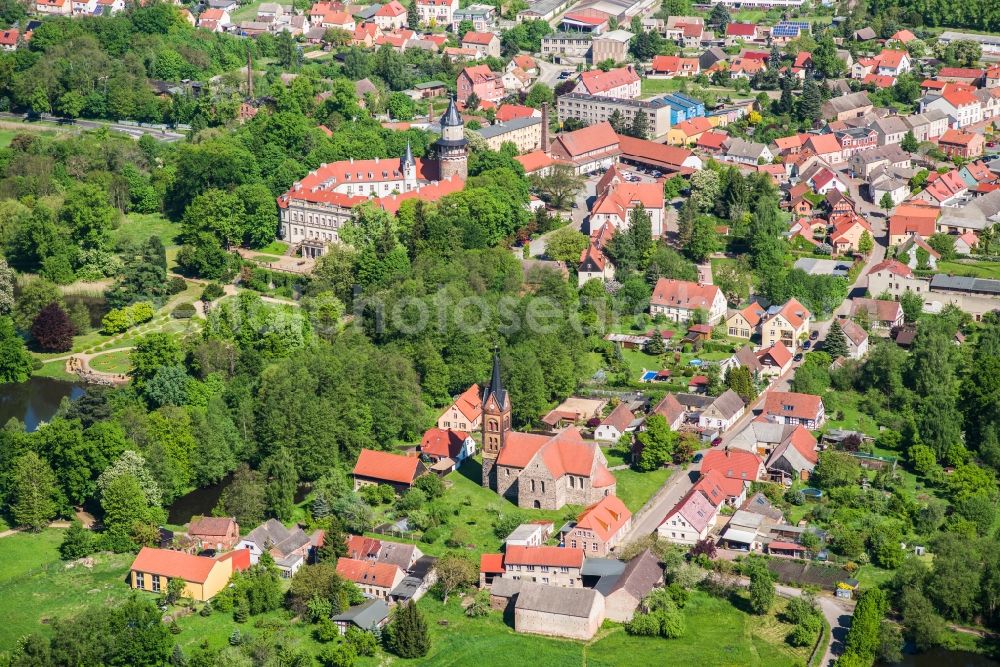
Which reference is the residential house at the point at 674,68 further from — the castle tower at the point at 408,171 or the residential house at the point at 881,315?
the residential house at the point at 881,315

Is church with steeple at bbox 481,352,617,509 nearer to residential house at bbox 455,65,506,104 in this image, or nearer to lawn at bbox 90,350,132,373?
lawn at bbox 90,350,132,373

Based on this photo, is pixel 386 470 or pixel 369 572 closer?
pixel 369 572

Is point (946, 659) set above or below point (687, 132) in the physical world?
below

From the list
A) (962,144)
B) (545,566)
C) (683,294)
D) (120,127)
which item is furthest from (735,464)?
(120,127)

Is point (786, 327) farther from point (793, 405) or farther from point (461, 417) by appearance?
point (461, 417)

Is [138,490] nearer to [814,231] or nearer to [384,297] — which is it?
[384,297]

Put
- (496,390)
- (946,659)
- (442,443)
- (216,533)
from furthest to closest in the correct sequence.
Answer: (442,443) < (496,390) < (216,533) < (946,659)

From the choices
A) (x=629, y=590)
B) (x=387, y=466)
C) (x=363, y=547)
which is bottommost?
(x=629, y=590)

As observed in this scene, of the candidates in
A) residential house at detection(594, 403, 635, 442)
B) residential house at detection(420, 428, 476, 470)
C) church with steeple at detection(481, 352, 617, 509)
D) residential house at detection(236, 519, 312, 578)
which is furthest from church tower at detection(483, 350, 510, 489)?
residential house at detection(236, 519, 312, 578)
